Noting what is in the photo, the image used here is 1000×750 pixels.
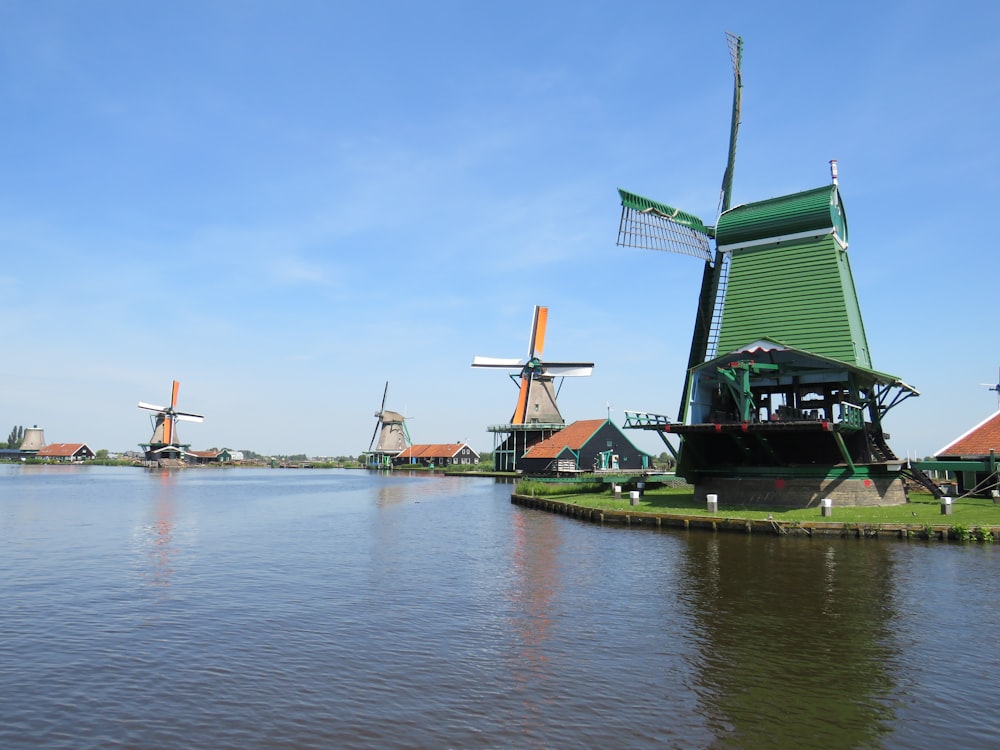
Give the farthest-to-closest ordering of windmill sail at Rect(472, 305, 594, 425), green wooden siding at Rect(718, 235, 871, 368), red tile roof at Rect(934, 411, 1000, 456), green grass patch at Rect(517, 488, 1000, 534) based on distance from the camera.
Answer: windmill sail at Rect(472, 305, 594, 425) → red tile roof at Rect(934, 411, 1000, 456) → green wooden siding at Rect(718, 235, 871, 368) → green grass patch at Rect(517, 488, 1000, 534)

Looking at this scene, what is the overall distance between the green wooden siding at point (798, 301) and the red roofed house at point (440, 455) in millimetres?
79704

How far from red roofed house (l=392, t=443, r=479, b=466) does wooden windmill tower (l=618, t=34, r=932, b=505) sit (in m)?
77.6

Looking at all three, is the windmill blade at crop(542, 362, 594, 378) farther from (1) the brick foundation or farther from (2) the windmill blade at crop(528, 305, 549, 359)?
(1) the brick foundation

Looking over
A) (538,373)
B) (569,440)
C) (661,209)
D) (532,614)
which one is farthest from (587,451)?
(532,614)

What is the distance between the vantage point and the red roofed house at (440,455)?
4272 inches

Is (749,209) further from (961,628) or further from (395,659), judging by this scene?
(395,659)

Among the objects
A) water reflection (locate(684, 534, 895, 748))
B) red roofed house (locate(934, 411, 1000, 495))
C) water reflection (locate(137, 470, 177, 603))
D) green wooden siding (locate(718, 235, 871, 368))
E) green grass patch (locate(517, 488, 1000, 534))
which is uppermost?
green wooden siding (locate(718, 235, 871, 368))

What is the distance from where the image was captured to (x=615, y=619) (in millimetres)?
13430

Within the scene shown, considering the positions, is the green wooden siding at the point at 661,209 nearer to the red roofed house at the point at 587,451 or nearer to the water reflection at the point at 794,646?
the water reflection at the point at 794,646

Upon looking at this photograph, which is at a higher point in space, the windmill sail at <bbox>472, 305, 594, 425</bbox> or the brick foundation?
the windmill sail at <bbox>472, 305, 594, 425</bbox>

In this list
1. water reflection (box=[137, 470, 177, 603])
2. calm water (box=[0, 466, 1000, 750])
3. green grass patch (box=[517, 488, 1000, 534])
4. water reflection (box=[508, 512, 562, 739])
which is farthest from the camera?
green grass patch (box=[517, 488, 1000, 534])

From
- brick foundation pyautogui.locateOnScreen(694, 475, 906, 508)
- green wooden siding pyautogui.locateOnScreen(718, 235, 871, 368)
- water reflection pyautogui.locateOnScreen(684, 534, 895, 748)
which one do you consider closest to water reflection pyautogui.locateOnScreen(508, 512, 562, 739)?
water reflection pyautogui.locateOnScreen(684, 534, 895, 748)

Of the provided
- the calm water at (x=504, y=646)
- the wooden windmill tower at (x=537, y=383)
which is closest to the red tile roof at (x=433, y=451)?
the wooden windmill tower at (x=537, y=383)

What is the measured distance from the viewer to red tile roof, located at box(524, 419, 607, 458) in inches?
2544
